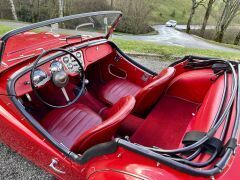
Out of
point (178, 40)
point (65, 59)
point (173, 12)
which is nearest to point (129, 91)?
point (65, 59)

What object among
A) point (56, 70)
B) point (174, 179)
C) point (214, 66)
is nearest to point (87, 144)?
point (174, 179)

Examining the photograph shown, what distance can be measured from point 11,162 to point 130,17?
24709 mm

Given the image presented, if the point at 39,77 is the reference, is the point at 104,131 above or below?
below

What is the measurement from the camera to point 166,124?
2.70 meters

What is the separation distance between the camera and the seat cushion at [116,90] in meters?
3.25

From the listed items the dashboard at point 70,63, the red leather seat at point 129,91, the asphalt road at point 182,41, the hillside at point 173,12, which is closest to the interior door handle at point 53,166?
the red leather seat at point 129,91

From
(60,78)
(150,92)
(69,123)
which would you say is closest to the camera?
(150,92)

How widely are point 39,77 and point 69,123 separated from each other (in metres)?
0.58

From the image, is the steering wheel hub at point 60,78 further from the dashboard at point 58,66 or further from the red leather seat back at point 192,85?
the red leather seat back at point 192,85

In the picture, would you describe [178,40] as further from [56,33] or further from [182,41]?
[56,33]

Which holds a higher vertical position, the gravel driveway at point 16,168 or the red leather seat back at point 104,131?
the red leather seat back at point 104,131

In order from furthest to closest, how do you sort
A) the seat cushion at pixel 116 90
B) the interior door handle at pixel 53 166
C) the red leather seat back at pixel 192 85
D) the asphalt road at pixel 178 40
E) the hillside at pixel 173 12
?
the hillside at pixel 173 12 → the asphalt road at pixel 178 40 → the seat cushion at pixel 116 90 → the red leather seat back at pixel 192 85 → the interior door handle at pixel 53 166

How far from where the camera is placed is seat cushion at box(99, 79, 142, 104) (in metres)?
3.25

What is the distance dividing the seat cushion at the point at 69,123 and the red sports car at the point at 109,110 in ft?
0.03
